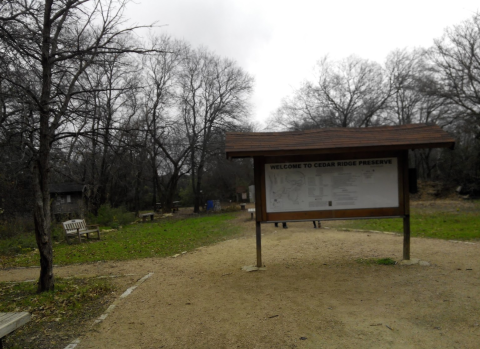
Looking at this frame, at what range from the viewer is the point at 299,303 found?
210 inches

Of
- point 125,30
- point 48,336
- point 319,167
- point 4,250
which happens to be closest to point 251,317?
point 48,336

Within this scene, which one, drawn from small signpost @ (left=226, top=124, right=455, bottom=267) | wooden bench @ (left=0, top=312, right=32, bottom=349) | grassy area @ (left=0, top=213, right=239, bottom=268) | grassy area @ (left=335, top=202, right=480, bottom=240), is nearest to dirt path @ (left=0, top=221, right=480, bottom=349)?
wooden bench @ (left=0, top=312, right=32, bottom=349)

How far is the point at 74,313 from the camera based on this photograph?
5.38m

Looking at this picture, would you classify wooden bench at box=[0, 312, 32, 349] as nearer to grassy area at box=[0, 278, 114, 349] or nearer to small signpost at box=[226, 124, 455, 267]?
grassy area at box=[0, 278, 114, 349]

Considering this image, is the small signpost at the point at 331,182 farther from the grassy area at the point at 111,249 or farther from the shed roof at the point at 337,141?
the grassy area at the point at 111,249

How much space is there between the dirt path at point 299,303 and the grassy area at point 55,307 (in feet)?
1.22

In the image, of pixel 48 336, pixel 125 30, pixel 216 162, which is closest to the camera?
pixel 48 336

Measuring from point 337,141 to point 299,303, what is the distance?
3.22 m

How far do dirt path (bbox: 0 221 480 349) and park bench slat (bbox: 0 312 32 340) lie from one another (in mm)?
712

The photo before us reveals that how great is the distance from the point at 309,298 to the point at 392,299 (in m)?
1.20

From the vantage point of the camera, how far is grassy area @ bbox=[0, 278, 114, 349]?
4.48 m

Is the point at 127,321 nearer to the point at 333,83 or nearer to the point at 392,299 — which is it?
the point at 392,299

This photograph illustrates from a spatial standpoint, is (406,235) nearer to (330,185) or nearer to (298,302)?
(330,185)

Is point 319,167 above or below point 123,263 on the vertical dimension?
above
